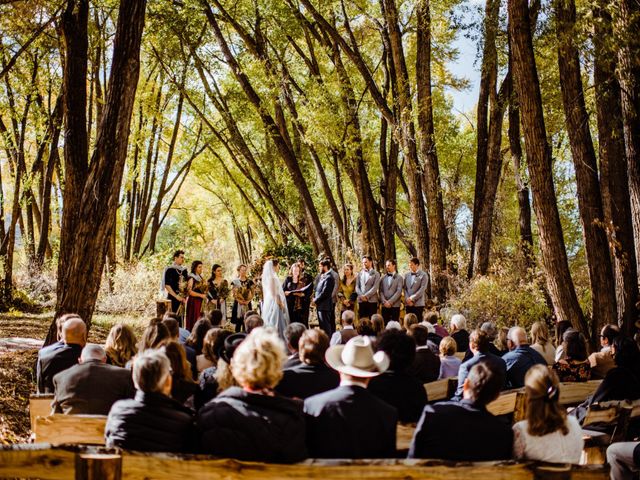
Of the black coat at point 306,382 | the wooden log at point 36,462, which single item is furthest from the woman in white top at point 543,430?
the wooden log at point 36,462

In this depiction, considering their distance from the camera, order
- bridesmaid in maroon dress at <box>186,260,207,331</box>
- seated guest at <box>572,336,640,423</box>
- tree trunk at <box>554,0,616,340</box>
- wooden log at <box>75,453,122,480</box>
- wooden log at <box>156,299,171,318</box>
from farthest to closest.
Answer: wooden log at <box>156,299,171,318</box>
bridesmaid in maroon dress at <box>186,260,207,331</box>
tree trunk at <box>554,0,616,340</box>
seated guest at <box>572,336,640,423</box>
wooden log at <box>75,453,122,480</box>

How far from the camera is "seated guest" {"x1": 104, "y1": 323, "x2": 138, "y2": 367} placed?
20.3ft

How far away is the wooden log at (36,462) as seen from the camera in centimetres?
375

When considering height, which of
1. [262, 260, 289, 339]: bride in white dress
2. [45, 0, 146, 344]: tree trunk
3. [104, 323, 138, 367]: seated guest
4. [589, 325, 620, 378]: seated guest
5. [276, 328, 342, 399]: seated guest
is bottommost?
[589, 325, 620, 378]: seated guest

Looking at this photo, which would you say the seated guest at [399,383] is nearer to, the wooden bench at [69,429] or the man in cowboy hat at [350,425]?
the man in cowboy hat at [350,425]

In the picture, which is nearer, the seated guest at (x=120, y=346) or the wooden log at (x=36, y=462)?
the wooden log at (x=36, y=462)

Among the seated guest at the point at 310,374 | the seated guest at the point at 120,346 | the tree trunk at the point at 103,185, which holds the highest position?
the tree trunk at the point at 103,185

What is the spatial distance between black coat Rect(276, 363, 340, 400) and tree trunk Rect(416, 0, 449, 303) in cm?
1269

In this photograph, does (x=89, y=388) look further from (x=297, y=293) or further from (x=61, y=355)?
(x=297, y=293)

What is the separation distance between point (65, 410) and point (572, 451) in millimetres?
3706

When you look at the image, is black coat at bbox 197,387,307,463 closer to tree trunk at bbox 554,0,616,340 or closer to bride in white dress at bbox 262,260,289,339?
bride in white dress at bbox 262,260,289,339

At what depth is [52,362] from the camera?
6406mm

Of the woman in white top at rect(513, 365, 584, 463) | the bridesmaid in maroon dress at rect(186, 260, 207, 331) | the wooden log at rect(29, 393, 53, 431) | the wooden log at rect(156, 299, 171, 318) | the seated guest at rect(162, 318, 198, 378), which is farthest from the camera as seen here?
the wooden log at rect(156, 299, 171, 318)

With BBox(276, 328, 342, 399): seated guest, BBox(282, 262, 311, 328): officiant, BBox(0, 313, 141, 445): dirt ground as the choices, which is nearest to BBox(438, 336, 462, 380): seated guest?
BBox(276, 328, 342, 399): seated guest
